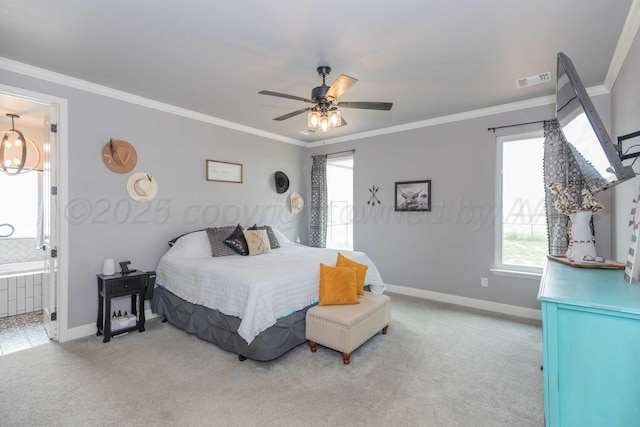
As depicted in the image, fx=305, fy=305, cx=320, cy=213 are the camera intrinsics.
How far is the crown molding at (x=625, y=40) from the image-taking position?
203cm

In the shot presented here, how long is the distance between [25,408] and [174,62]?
113 inches

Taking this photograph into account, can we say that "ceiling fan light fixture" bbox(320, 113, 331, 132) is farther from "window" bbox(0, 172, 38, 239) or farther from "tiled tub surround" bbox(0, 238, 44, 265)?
"tiled tub surround" bbox(0, 238, 44, 265)

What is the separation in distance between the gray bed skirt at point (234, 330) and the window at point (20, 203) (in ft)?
11.3

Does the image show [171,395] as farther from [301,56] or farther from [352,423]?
[301,56]

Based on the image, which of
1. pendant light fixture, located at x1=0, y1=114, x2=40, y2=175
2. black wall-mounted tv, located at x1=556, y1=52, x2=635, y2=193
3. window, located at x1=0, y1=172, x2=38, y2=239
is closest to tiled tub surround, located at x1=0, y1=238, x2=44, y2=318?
window, located at x1=0, y1=172, x2=38, y2=239

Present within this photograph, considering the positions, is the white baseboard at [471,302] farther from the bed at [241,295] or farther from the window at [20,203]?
the window at [20,203]

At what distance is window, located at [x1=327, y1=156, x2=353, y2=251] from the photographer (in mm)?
5648

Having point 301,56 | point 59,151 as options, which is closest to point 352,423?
point 301,56

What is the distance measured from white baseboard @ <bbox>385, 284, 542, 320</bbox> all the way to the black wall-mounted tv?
7.14 feet

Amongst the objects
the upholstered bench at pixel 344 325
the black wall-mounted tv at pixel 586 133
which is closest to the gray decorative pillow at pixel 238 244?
the upholstered bench at pixel 344 325

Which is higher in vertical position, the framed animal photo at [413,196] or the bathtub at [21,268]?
the framed animal photo at [413,196]

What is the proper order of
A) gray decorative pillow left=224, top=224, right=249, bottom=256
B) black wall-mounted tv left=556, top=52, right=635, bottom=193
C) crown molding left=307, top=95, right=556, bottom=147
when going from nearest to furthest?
1. black wall-mounted tv left=556, top=52, right=635, bottom=193
2. crown molding left=307, top=95, right=556, bottom=147
3. gray decorative pillow left=224, top=224, right=249, bottom=256

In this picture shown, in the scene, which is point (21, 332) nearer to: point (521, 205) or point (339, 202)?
point (339, 202)

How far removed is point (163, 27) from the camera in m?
2.25
